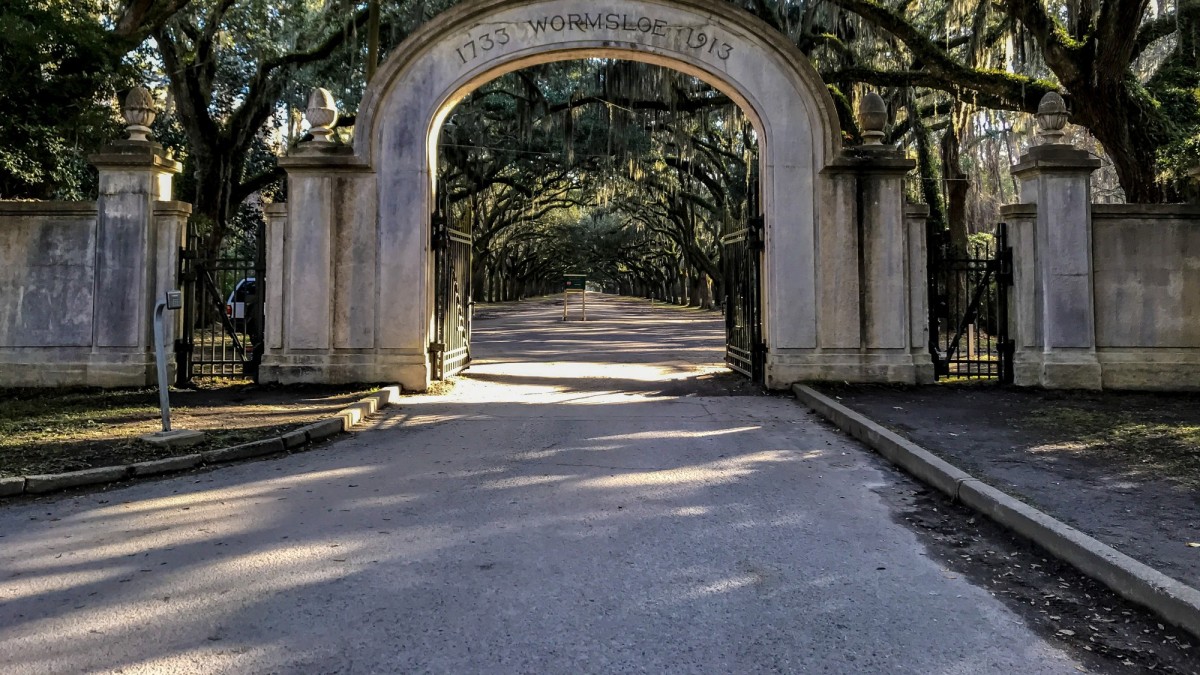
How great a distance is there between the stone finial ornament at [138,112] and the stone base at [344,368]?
136 inches

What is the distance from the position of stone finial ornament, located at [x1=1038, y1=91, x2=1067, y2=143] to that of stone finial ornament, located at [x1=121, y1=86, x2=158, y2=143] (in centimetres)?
1212

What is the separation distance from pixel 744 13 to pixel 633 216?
42367mm

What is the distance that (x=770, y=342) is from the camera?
1085 cm

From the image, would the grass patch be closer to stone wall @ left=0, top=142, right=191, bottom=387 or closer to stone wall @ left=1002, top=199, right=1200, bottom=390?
stone wall @ left=1002, top=199, right=1200, bottom=390

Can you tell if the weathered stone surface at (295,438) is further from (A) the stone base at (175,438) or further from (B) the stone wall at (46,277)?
(B) the stone wall at (46,277)

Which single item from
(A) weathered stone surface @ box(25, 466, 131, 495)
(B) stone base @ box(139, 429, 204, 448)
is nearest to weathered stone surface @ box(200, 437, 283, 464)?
(B) stone base @ box(139, 429, 204, 448)

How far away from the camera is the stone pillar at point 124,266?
1023 centimetres

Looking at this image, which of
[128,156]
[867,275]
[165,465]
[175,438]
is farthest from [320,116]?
[867,275]

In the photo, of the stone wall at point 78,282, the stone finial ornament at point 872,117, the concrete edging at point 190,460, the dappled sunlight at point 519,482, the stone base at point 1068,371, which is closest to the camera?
the concrete edging at point 190,460

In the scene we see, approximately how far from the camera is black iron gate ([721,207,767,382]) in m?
11.4

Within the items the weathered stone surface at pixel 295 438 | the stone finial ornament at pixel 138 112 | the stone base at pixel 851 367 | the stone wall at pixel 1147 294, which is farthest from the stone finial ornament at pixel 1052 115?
the stone finial ornament at pixel 138 112

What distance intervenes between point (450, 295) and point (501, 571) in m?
8.25

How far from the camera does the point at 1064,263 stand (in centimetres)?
1012

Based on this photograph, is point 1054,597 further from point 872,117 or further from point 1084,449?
point 872,117
